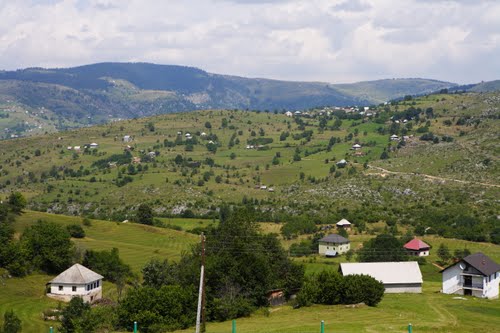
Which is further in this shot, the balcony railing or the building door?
the building door

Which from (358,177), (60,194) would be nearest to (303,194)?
(358,177)

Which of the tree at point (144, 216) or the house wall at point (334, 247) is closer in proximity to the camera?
the house wall at point (334, 247)

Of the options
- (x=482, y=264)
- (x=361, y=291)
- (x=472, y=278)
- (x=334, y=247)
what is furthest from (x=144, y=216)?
(x=361, y=291)

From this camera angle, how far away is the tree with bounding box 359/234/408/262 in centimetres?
9944

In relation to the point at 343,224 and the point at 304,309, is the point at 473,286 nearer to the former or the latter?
the point at 304,309

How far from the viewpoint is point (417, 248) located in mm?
109562

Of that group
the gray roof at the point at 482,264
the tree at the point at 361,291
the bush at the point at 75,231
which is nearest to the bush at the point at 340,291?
the tree at the point at 361,291

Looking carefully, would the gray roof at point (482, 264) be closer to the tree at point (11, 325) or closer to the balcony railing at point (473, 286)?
the balcony railing at point (473, 286)

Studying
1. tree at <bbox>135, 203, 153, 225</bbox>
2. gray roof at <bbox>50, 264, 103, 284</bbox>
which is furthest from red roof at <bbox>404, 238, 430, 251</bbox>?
tree at <bbox>135, 203, 153, 225</bbox>

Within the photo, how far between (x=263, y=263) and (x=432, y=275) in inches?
Answer: 1615

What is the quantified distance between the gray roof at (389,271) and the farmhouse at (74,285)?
1263 inches

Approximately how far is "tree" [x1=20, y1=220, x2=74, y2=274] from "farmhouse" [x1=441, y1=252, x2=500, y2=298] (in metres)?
50.7

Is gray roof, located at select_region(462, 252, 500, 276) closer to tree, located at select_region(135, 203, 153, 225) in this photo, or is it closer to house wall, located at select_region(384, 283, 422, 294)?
house wall, located at select_region(384, 283, 422, 294)

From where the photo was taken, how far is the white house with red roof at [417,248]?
108875 mm
